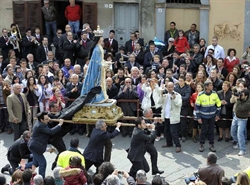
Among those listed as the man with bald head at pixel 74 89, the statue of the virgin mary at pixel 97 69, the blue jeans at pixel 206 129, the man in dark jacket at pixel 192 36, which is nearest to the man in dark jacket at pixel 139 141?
the statue of the virgin mary at pixel 97 69

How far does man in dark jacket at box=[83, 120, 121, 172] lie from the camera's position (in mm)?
15188

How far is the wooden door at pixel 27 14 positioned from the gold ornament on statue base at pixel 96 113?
29.6 ft

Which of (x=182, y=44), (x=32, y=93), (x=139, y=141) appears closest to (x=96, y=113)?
(x=139, y=141)

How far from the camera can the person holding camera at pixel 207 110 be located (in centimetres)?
1764

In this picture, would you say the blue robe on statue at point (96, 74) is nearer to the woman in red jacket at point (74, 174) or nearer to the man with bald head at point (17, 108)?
the man with bald head at point (17, 108)

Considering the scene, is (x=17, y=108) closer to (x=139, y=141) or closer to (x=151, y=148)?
(x=151, y=148)

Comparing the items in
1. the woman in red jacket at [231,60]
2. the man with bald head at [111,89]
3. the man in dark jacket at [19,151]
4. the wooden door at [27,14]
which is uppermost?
the wooden door at [27,14]

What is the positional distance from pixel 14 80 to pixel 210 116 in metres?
5.86

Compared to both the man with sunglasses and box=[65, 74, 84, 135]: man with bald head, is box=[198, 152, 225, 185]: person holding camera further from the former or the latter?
the man with sunglasses

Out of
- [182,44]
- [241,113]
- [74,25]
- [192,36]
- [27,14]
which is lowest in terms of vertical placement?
[241,113]

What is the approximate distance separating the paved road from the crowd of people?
0.24m

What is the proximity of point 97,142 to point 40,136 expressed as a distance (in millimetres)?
1357

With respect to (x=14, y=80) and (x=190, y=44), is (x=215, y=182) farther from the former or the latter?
(x=190, y=44)

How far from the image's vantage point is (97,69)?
52.8ft
